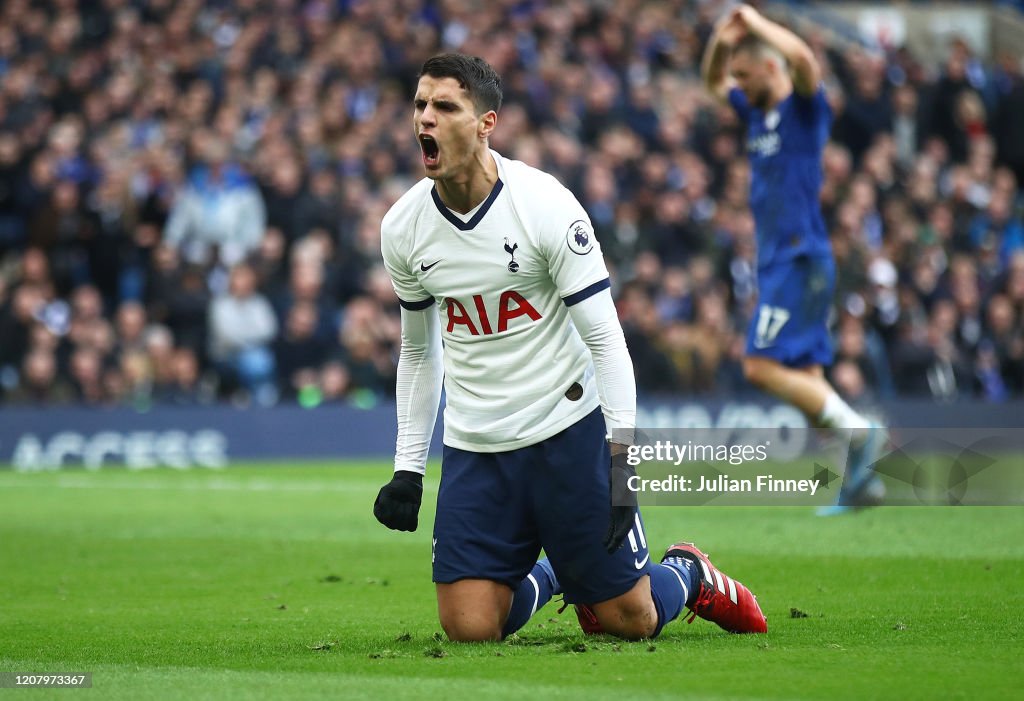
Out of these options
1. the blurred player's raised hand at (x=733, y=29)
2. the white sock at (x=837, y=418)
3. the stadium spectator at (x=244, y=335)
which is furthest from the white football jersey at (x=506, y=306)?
the stadium spectator at (x=244, y=335)

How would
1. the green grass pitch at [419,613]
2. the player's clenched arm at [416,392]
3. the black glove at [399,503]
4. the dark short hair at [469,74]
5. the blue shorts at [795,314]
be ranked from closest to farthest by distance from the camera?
the green grass pitch at [419,613], the dark short hair at [469,74], the black glove at [399,503], the player's clenched arm at [416,392], the blue shorts at [795,314]

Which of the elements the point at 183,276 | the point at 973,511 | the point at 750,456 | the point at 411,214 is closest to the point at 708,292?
the point at 183,276

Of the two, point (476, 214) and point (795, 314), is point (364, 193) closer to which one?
point (795, 314)

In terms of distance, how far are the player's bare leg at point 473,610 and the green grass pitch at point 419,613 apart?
0.32 ft

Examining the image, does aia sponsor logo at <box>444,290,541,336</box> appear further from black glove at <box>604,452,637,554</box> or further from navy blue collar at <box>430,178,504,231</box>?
black glove at <box>604,452,637,554</box>

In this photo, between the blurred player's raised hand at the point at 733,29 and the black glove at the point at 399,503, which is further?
the blurred player's raised hand at the point at 733,29

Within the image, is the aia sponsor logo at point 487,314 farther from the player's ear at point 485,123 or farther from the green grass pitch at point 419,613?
the green grass pitch at point 419,613

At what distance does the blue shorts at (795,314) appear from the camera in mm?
11016

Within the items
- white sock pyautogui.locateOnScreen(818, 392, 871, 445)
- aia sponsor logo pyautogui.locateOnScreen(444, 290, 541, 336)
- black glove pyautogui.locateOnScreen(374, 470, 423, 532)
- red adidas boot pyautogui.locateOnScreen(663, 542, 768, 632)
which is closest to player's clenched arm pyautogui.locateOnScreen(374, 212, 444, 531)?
black glove pyautogui.locateOnScreen(374, 470, 423, 532)

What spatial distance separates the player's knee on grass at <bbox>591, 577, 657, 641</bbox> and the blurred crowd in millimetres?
11862

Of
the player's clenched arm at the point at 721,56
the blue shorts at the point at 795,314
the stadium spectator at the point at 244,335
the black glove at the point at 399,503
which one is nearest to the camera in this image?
the black glove at the point at 399,503

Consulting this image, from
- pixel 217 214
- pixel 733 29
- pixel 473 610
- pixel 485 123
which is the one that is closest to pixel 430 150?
pixel 485 123

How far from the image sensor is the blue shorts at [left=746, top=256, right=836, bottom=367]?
36.1 ft

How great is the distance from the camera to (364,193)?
19.4 m
